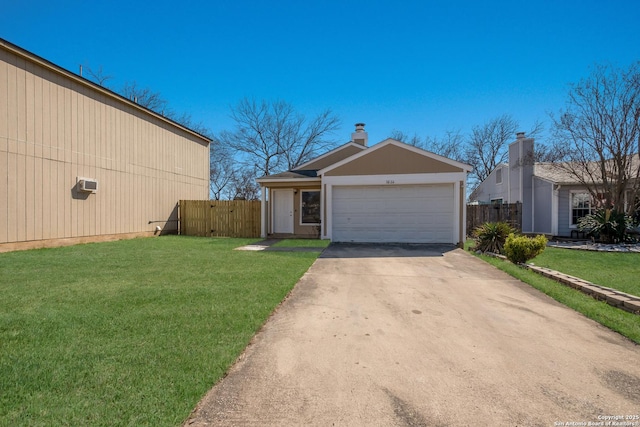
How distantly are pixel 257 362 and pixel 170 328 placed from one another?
1172mm

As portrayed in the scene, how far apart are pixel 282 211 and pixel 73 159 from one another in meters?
7.76

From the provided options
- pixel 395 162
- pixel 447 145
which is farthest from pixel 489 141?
pixel 395 162

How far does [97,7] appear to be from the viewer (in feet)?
37.7

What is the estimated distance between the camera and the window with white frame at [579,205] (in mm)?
14266

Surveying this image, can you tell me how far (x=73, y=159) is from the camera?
1040 centimetres

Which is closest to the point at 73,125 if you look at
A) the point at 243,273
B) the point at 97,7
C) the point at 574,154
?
the point at 97,7

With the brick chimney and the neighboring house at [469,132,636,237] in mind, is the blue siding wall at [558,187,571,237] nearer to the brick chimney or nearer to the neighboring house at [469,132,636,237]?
the neighboring house at [469,132,636,237]

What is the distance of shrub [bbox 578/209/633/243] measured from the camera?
11539 mm

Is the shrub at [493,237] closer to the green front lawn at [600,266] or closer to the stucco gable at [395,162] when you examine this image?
the green front lawn at [600,266]

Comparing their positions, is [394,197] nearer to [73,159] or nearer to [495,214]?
[495,214]

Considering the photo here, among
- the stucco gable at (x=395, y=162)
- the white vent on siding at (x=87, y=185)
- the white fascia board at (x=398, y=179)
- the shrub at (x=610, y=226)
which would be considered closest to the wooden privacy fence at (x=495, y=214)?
the shrub at (x=610, y=226)

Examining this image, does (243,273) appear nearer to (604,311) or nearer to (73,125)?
(604,311)

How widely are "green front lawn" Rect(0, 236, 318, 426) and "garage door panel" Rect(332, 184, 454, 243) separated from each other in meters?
5.52

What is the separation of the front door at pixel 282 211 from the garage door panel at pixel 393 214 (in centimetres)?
312
